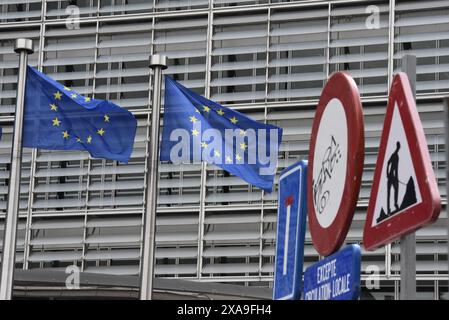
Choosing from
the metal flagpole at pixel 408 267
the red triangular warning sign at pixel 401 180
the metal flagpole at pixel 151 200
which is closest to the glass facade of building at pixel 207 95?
the metal flagpole at pixel 151 200

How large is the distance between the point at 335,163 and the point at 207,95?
79.7 feet

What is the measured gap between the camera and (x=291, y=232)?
9.30m

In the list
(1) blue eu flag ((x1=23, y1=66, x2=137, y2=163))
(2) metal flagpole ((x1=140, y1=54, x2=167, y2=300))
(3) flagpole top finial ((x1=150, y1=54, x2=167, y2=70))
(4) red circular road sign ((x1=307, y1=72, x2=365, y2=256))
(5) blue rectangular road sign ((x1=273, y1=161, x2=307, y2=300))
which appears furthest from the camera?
(1) blue eu flag ((x1=23, y1=66, x2=137, y2=163))

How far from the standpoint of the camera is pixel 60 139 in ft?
72.3

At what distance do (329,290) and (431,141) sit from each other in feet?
75.0

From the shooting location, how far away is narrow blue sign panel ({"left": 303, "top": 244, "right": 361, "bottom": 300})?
8203 millimetres

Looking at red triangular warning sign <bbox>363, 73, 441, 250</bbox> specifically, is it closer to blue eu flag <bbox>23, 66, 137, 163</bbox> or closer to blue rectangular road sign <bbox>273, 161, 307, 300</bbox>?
blue rectangular road sign <bbox>273, 161, 307, 300</bbox>

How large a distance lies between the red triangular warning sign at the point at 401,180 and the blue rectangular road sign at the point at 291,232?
0.80 meters

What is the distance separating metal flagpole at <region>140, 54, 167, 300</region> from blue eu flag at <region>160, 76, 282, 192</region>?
0.36m

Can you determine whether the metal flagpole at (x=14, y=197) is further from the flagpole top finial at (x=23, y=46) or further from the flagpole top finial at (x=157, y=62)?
the flagpole top finial at (x=157, y=62)

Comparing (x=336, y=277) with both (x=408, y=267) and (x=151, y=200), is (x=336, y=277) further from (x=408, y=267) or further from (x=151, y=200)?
(x=151, y=200)

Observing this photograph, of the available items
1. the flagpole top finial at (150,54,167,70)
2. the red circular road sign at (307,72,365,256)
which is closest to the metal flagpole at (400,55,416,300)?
the red circular road sign at (307,72,365,256)

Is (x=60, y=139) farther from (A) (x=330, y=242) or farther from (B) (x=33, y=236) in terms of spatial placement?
(A) (x=330, y=242)

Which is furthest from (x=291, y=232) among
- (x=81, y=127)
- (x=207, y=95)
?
(x=207, y=95)
